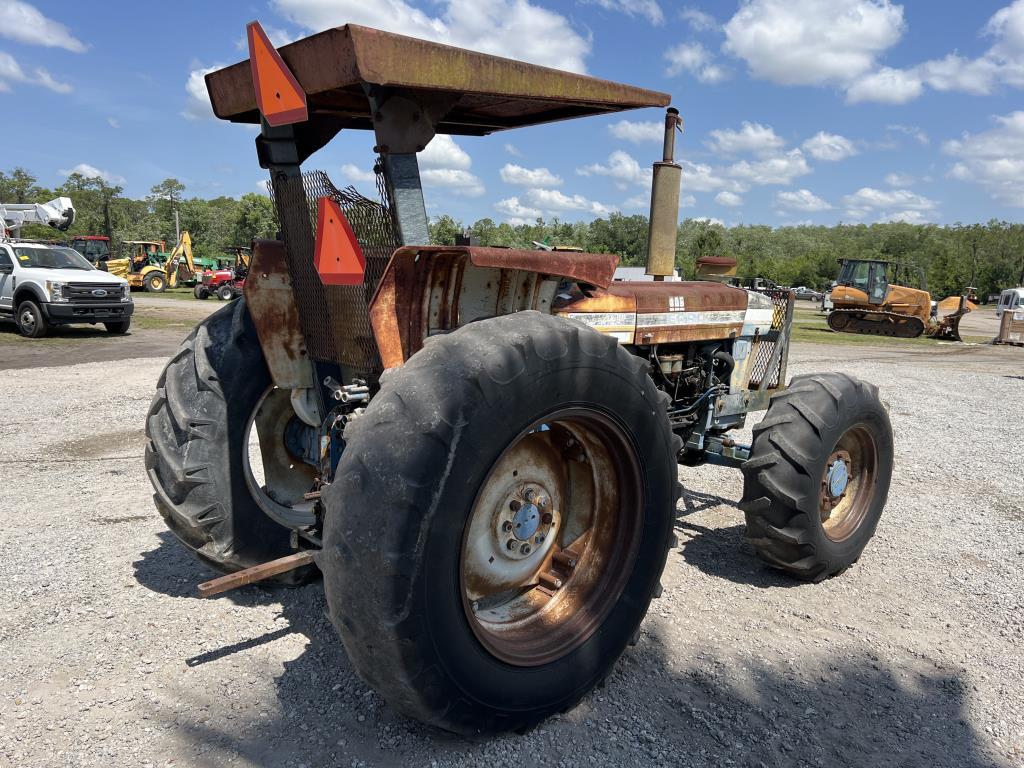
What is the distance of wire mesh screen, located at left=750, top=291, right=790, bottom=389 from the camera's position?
4.98m

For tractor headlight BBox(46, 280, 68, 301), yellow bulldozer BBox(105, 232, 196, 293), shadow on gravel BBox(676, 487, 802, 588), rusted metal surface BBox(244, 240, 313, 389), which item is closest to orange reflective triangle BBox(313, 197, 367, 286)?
rusted metal surface BBox(244, 240, 313, 389)

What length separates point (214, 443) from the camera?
3.18m

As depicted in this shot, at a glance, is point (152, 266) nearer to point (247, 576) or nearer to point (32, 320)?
point (32, 320)

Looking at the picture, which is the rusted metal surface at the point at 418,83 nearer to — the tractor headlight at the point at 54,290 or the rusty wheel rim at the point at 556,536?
the rusty wheel rim at the point at 556,536

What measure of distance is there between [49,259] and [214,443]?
52.3ft

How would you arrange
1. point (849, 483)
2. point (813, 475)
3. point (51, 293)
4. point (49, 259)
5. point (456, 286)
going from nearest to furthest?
point (456, 286)
point (813, 475)
point (849, 483)
point (51, 293)
point (49, 259)

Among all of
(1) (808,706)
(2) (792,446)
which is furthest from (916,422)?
(1) (808,706)

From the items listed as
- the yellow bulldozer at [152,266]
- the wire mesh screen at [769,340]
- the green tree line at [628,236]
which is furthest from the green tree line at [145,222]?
the wire mesh screen at [769,340]

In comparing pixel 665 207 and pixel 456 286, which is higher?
pixel 665 207

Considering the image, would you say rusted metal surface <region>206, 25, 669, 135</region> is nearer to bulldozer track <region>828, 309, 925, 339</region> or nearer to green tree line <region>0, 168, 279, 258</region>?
bulldozer track <region>828, 309, 925, 339</region>

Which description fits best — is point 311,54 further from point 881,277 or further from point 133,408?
point 881,277

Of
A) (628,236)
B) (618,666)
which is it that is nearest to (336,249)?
(618,666)

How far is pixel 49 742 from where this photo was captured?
7.98 ft

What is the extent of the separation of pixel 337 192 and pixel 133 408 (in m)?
6.70
